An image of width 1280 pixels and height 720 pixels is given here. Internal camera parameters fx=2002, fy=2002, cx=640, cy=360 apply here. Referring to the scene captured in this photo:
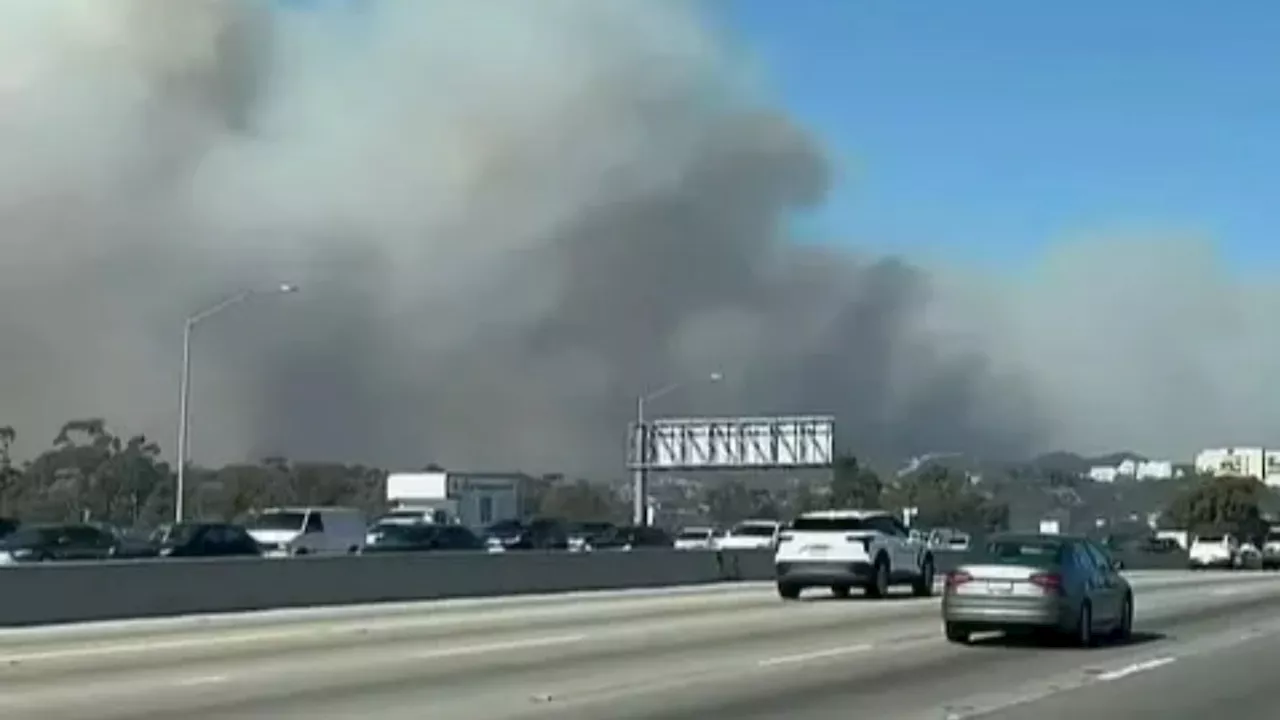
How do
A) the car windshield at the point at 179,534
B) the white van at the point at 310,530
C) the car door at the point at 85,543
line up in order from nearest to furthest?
the car door at the point at 85,543 → the car windshield at the point at 179,534 → the white van at the point at 310,530

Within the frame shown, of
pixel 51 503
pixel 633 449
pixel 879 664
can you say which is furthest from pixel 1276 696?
pixel 51 503

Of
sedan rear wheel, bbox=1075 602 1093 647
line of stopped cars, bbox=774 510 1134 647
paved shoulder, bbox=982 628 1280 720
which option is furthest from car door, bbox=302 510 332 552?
paved shoulder, bbox=982 628 1280 720

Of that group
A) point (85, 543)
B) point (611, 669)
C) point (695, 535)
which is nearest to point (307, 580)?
point (85, 543)

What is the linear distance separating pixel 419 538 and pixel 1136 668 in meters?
35.0

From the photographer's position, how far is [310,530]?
60.7 m

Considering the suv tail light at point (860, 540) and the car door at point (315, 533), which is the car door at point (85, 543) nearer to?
the car door at point (315, 533)

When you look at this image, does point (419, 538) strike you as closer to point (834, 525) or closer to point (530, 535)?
point (530, 535)

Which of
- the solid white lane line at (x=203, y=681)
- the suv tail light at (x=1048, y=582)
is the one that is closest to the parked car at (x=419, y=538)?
the suv tail light at (x=1048, y=582)

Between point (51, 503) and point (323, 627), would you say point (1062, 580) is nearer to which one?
point (323, 627)

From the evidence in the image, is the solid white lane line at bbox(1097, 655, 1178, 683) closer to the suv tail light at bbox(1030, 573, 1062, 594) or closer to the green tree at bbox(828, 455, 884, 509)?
the suv tail light at bbox(1030, 573, 1062, 594)

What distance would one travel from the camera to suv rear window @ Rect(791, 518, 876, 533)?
42.0 meters

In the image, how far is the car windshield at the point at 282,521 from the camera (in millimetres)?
60719

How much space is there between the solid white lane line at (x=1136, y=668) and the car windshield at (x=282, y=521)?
125 ft

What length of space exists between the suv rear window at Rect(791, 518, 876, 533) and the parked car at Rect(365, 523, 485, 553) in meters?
16.0
